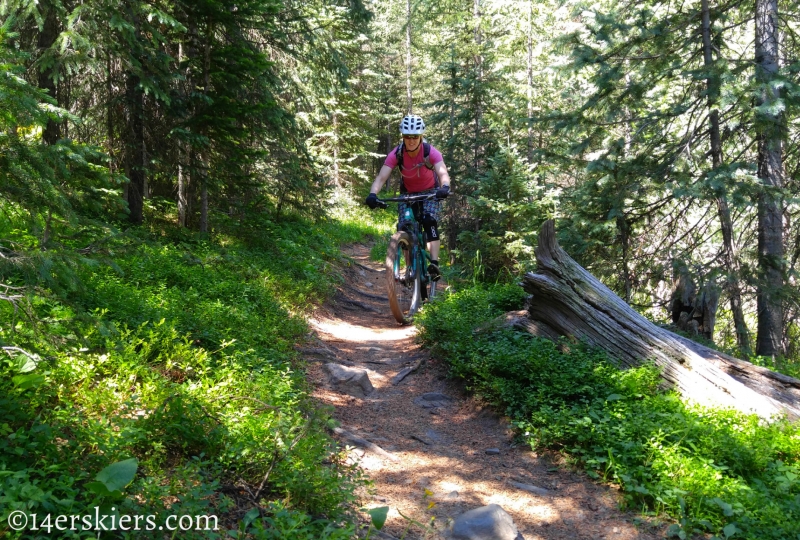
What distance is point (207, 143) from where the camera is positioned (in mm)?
9188

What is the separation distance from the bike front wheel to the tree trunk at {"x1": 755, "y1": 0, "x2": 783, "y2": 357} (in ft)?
17.4

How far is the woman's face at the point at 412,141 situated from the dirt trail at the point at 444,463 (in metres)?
3.09

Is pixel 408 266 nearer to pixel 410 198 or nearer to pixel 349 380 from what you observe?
pixel 410 198

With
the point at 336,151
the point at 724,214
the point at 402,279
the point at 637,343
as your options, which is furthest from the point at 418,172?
the point at 336,151

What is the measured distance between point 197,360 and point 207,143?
5.56m

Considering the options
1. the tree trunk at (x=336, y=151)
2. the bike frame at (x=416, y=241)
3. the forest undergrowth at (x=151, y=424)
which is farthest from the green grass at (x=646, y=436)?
the tree trunk at (x=336, y=151)

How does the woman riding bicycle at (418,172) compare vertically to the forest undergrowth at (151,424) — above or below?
above

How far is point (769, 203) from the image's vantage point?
8.09 m

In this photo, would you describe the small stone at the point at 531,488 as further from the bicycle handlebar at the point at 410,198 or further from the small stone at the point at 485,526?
the bicycle handlebar at the point at 410,198

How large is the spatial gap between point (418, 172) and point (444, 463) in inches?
194

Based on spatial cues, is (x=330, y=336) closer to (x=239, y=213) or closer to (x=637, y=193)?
(x=239, y=213)

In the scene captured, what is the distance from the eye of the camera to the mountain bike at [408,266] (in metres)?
8.30

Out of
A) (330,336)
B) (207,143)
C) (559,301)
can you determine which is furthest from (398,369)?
(207,143)

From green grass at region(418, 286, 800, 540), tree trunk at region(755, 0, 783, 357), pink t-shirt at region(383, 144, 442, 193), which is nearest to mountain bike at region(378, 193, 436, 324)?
pink t-shirt at region(383, 144, 442, 193)
